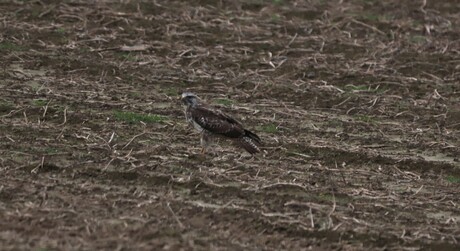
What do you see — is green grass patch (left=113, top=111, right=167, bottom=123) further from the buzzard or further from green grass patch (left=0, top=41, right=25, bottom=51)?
green grass patch (left=0, top=41, right=25, bottom=51)

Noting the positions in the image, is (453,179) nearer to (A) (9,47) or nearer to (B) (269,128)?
(B) (269,128)

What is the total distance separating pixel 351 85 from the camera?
630 inches

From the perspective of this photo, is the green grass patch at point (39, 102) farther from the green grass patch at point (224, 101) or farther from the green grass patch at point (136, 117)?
the green grass patch at point (224, 101)

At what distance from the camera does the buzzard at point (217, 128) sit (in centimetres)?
1188

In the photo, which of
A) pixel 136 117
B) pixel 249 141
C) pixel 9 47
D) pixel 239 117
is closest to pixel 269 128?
pixel 239 117

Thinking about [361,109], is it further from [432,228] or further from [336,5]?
[336,5]

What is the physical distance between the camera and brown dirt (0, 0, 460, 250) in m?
9.97

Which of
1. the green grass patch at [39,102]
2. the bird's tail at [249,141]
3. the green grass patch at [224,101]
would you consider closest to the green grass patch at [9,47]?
the green grass patch at [39,102]

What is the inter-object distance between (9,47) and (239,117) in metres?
4.41

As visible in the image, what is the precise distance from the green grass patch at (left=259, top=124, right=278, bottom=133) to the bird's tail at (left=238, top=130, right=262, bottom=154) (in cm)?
143

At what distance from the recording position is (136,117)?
13359 mm

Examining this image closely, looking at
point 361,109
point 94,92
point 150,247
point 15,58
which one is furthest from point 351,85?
point 150,247

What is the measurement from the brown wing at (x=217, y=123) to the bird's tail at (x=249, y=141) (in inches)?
2.3

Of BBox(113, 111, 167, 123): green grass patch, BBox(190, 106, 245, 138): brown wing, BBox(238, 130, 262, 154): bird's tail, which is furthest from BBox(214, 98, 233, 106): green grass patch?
BBox(238, 130, 262, 154): bird's tail
